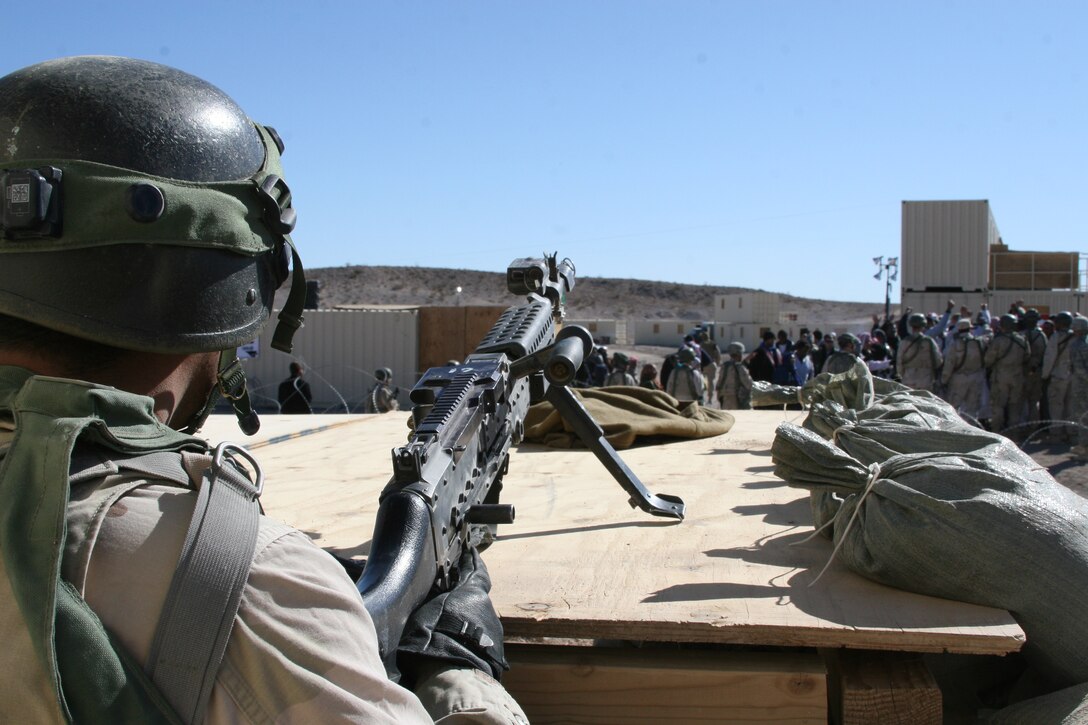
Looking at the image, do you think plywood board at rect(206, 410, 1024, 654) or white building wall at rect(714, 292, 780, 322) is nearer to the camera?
plywood board at rect(206, 410, 1024, 654)

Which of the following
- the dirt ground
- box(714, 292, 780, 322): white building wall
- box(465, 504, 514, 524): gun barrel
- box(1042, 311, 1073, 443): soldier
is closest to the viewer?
box(465, 504, 514, 524): gun barrel

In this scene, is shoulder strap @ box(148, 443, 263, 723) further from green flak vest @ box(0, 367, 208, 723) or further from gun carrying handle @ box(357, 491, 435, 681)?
gun carrying handle @ box(357, 491, 435, 681)

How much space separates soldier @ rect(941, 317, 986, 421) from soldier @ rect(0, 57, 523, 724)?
12.1 meters

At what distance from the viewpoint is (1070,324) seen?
11.5 metres

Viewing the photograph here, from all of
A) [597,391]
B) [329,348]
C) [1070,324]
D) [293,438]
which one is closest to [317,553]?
[293,438]

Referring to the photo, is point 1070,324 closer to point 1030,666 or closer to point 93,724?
point 1030,666

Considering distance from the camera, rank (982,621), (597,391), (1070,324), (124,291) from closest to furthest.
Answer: (124,291), (982,621), (597,391), (1070,324)

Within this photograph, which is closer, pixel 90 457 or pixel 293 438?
pixel 90 457

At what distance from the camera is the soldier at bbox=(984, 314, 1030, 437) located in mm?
12000

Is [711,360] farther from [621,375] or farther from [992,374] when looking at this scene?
[621,375]

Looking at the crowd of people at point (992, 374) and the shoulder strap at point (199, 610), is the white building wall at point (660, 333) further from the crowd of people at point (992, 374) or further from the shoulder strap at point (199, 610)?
the shoulder strap at point (199, 610)

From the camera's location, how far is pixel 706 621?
2.07m

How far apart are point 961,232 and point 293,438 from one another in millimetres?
18622

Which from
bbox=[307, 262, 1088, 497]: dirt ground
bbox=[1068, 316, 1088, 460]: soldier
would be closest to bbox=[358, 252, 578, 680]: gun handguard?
bbox=[1068, 316, 1088, 460]: soldier
